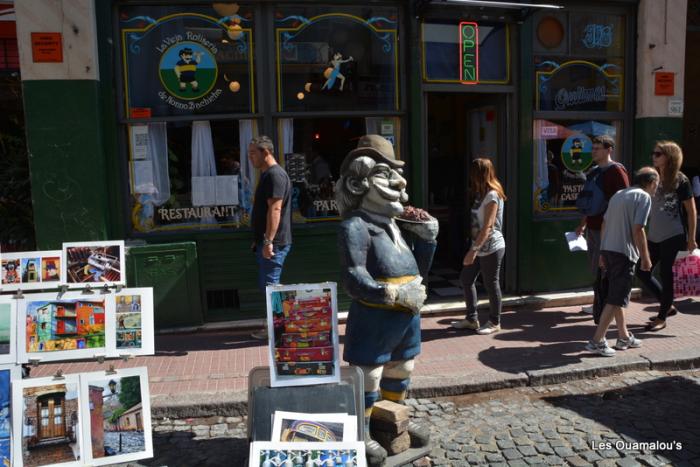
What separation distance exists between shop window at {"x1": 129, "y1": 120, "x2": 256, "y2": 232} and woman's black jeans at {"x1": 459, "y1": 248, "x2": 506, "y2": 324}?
8.10 ft

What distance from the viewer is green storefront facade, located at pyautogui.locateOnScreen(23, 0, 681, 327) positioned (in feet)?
20.9

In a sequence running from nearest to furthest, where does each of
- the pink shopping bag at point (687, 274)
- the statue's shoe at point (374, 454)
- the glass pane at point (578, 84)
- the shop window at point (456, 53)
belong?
the statue's shoe at point (374, 454)
the pink shopping bag at point (687, 274)
the shop window at point (456, 53)
the glass pane at point (578, 84)

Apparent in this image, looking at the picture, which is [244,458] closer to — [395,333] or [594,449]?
[395,333]

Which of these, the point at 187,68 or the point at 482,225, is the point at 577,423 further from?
the point at 187,68

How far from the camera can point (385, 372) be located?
392cm

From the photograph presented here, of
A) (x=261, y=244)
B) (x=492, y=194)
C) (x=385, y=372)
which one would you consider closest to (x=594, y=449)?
(x=385, y=372)

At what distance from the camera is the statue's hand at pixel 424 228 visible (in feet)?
12.8

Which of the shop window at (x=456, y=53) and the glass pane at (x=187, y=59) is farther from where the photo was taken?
the shop window at (x=456, y=53)

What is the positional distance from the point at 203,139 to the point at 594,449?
4789mm

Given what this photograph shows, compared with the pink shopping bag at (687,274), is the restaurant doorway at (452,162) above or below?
above

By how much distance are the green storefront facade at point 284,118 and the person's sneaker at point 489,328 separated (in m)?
1.25

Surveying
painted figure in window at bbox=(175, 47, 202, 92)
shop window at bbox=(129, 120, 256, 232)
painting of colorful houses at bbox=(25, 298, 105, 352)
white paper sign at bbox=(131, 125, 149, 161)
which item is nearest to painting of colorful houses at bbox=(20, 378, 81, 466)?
painting of colorful houses at bbox=(25, 298, 105, 352)

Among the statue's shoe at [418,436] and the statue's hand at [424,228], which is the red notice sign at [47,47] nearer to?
the statue's hand at [424,228]

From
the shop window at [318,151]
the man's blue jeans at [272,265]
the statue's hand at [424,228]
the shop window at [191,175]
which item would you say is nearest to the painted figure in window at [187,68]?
the shop window at [191,175]
